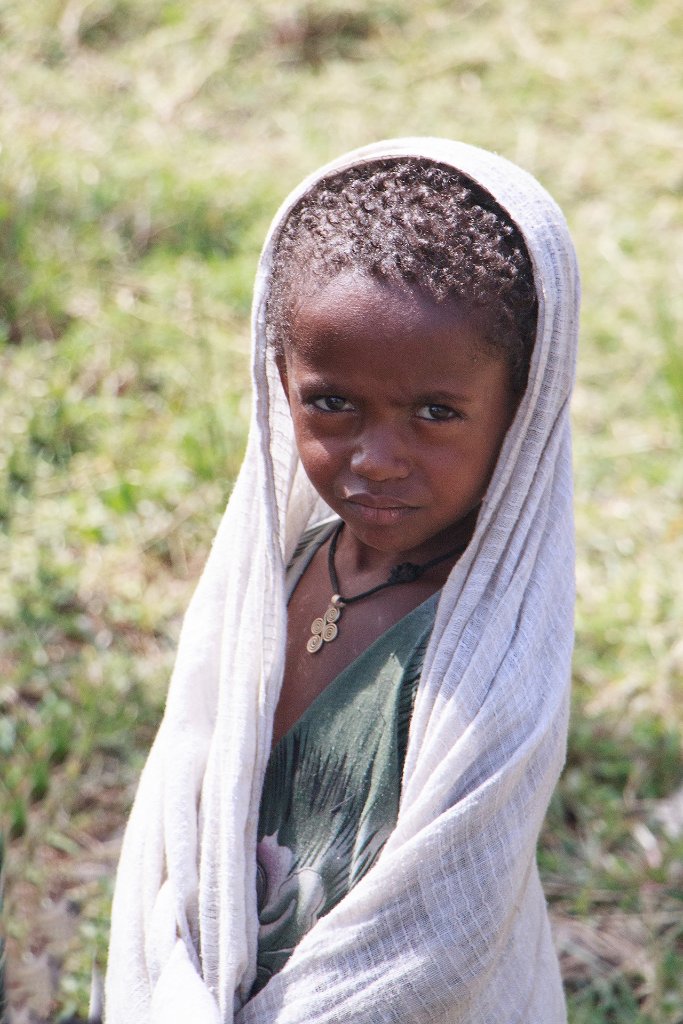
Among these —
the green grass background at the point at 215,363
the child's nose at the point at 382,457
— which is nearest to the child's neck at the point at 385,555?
the child's nose at the point at 382,457

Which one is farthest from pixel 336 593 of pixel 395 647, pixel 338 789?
pixel 338 789

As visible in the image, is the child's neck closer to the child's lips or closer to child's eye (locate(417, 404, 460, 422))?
the child's lips

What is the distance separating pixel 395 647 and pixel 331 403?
1.06 feet

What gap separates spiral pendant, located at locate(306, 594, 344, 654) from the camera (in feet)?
5.57

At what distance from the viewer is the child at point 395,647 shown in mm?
1445

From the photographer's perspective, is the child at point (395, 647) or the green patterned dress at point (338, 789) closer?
the child at point (395, 647)

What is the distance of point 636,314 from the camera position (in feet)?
14.4

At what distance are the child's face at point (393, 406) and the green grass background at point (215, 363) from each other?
137cm

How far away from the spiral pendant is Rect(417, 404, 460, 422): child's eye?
0.35 m

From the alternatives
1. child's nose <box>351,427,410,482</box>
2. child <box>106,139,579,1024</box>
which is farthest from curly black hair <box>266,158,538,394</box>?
child's nose <box>351,427,410,482</box>

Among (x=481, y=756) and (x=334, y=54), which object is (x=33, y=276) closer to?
(x=334, y=54)

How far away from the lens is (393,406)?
145cm

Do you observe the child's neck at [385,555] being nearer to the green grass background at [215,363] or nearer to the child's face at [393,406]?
the child's face at [393,406]

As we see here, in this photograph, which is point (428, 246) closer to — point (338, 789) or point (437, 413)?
point (437, 413)
